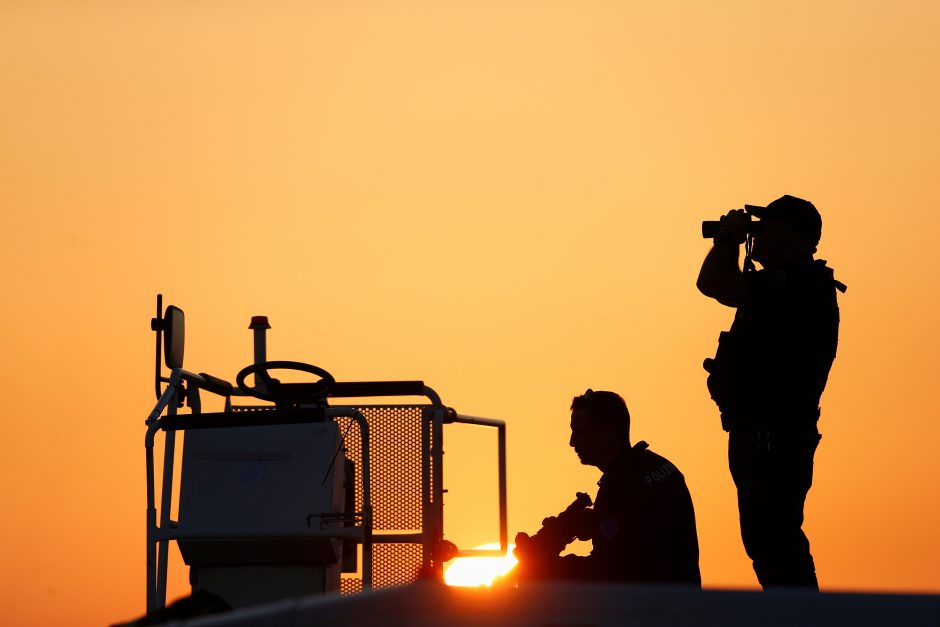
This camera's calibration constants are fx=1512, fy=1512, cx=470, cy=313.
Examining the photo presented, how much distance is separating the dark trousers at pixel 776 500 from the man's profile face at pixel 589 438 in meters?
1.04

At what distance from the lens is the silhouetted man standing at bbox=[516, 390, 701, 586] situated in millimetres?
6805

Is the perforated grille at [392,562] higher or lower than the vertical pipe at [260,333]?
lower

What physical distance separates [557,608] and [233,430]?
5.05 metres

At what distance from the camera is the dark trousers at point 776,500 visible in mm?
6090

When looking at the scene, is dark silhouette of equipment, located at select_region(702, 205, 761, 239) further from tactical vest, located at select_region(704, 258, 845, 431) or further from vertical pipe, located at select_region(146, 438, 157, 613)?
vertical pipe, located at select_region(146, 438, 157, 613)

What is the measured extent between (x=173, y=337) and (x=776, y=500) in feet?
12.8

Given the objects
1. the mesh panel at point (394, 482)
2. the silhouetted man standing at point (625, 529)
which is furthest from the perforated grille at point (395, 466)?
the silhouetted man standing at point (625, 529)

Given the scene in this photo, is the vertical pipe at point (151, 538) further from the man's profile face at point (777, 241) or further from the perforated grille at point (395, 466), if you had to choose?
the man's profile face at point (777, 241)

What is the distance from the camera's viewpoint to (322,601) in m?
3.32

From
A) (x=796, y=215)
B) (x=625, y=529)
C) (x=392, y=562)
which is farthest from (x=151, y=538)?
(x=796, y=215)

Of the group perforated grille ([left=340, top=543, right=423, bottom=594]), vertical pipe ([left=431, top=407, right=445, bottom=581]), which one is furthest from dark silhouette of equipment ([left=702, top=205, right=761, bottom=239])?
perforated grille ([left=340, top=543, right=423, bottom=594])

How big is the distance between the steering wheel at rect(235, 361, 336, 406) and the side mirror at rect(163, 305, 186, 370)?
449mm

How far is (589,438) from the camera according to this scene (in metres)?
7.29

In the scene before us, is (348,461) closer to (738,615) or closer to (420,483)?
(420,483)
